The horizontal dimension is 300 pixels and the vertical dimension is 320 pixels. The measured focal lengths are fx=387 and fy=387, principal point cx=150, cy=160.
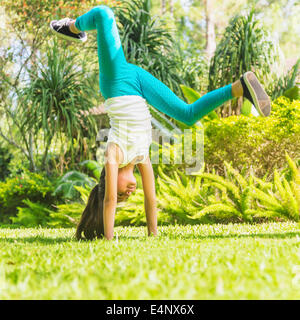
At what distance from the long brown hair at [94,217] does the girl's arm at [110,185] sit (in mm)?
250

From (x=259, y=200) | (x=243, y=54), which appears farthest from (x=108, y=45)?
Result: (x=243, y=54)

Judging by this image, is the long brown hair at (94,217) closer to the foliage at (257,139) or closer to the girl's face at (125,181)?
the girl's face at (125,181)

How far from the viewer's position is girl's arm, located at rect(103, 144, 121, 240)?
3396mm

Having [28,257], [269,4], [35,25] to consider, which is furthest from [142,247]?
[269,4]

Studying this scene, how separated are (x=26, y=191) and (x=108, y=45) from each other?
229 inches

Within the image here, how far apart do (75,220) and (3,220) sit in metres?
3.09

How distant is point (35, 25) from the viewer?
435 inches

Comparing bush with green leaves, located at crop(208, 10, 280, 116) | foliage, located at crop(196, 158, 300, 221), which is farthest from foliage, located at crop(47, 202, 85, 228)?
bush with green leaves, located at crop(208, 10, 280, 116)

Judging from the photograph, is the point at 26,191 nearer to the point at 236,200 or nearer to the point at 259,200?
the point at 236,200

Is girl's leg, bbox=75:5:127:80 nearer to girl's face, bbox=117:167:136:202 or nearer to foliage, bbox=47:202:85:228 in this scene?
girl's face, bbox=117:167:136:202

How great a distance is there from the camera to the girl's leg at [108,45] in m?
3.51

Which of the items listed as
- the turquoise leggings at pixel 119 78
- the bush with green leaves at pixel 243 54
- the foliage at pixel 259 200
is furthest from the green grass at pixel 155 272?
the bush with green leaves at pixel 243 54

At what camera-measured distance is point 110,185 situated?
340 cm
